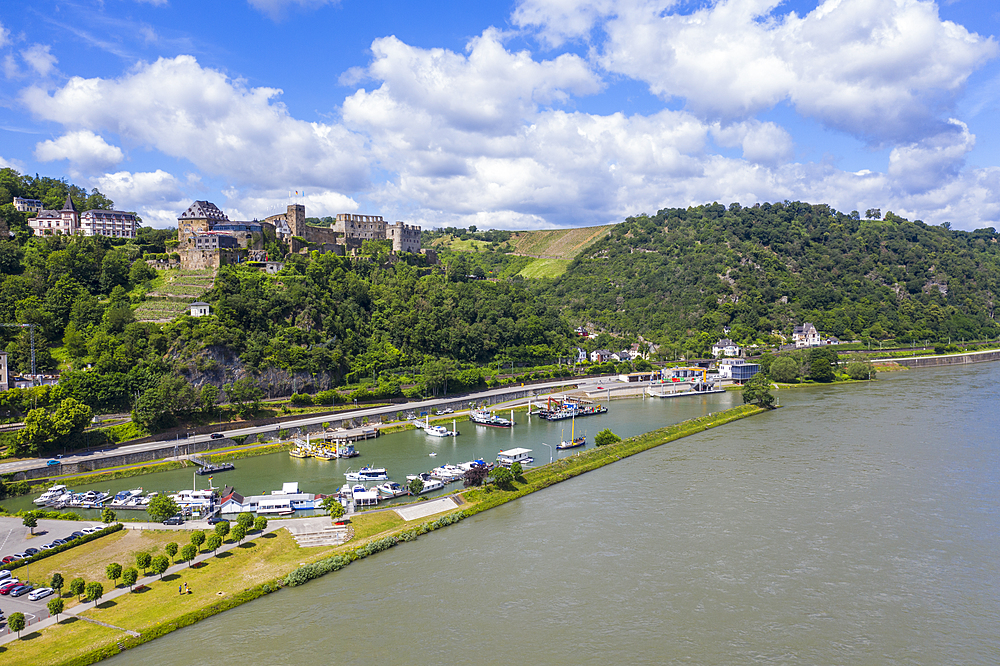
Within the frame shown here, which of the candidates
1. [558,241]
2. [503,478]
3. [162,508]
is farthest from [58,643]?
[558,241]

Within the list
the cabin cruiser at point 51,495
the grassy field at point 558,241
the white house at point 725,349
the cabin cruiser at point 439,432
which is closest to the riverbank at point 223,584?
the cabin cruiser at point 51,495

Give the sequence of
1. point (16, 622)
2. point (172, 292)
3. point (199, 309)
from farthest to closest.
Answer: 1. point (172, 292)
2. point (199, 309)
3. point (16, 622)

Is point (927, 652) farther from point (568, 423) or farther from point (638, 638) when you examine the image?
point (568, 423)

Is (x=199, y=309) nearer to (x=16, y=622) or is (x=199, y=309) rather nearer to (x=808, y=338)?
(x=16, y=622)

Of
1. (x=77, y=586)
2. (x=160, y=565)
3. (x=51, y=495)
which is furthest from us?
(x=51, y=495)

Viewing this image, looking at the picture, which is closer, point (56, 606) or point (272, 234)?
point (56, 606)
